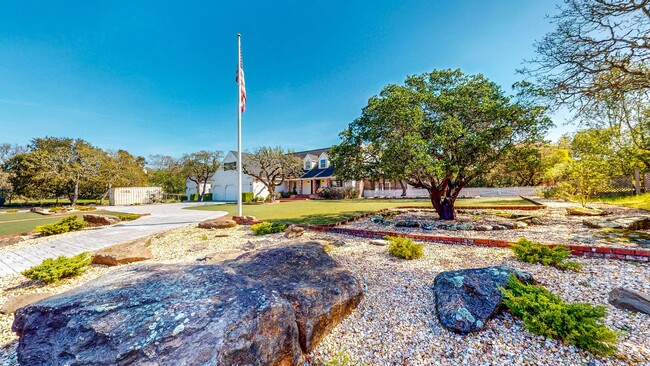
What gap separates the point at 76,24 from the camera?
9773 millimetres

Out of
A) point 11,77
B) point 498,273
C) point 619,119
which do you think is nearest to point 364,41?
point 498,273

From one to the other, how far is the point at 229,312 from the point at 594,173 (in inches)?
567

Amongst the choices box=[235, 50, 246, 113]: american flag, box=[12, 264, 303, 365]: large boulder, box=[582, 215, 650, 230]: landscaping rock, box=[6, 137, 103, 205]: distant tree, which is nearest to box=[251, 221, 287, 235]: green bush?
box=[12, 264, 303, 365]: large boulder

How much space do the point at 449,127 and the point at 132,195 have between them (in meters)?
32.3

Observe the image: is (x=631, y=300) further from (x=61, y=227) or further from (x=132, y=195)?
(x=132, y=195)

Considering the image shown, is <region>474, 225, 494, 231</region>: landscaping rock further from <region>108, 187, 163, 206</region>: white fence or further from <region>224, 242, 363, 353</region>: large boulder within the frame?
<region>108, 187, 163, 206</region>: white fence

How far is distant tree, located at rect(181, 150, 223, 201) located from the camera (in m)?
30.5

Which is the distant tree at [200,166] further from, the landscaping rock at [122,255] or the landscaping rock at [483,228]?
the landscaping rock at [483,228]

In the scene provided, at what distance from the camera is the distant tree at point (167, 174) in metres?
35.2

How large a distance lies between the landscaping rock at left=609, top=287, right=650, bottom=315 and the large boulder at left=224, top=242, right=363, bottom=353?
10.00ft

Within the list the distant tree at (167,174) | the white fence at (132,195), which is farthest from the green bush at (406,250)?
the distant tree at (167,174)

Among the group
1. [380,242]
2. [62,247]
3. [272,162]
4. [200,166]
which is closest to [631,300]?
[380,242]

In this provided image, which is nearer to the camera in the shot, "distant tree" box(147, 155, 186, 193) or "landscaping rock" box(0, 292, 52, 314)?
"landscaping rock" box(0, 292, 52, 314)

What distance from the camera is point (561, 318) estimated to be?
2.32 m
